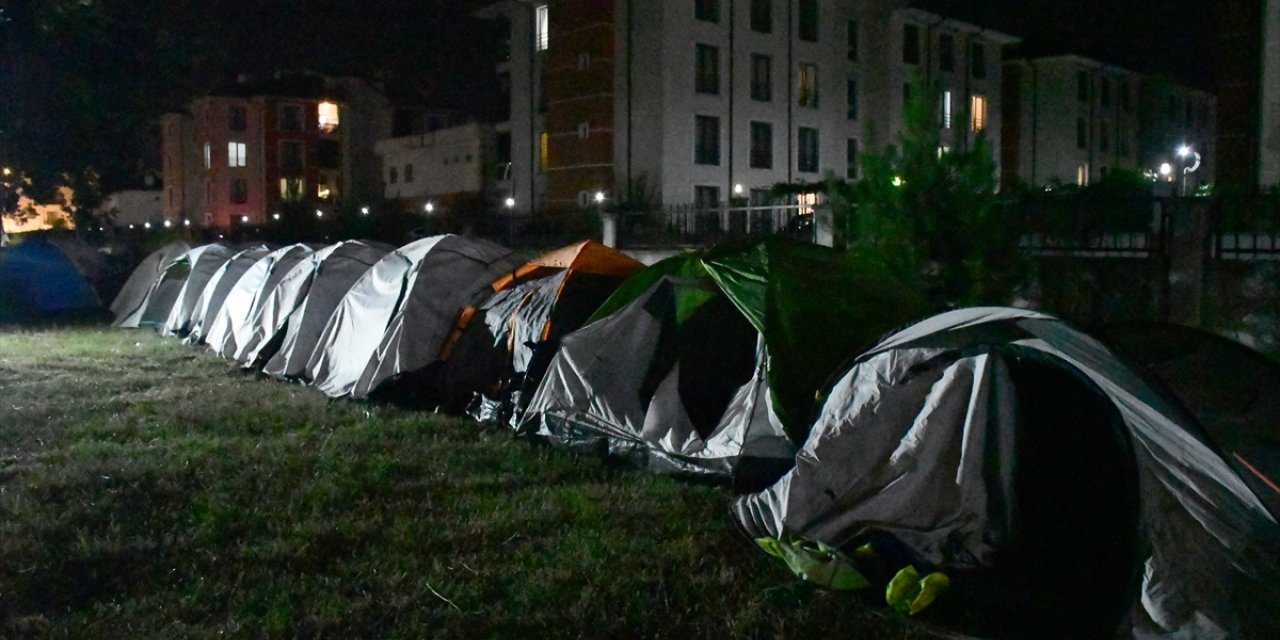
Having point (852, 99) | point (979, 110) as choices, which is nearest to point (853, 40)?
point (852, 99)

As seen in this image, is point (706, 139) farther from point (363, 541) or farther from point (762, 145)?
point (363, 541)

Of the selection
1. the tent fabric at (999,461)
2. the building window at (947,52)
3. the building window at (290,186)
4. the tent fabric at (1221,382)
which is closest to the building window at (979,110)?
the building window at (947,52)

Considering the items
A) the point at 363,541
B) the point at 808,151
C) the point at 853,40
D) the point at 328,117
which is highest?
the point at 853,40

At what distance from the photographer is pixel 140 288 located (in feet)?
58.1

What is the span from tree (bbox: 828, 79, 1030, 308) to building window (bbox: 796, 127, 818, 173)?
2613 centimetres

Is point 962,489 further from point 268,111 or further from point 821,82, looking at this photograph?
point 268,111

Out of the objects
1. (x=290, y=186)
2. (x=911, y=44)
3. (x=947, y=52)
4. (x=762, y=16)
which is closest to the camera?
(x=762, y=16)

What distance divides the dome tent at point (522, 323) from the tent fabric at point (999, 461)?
2.95 metres

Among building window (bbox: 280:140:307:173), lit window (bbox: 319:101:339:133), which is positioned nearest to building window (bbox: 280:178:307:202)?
building window (bbox: 280:140:307:173)

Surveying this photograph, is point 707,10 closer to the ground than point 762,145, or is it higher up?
higher up

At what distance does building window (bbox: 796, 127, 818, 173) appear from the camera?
112 ft

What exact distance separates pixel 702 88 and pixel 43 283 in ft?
61.4

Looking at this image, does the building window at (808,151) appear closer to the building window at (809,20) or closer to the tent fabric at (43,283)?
the building window at (809,20)

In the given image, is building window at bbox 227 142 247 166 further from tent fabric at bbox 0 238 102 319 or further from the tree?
the tree
